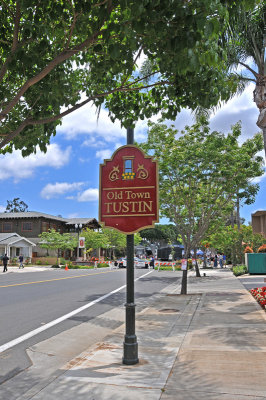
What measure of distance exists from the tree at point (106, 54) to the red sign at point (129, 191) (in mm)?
1147

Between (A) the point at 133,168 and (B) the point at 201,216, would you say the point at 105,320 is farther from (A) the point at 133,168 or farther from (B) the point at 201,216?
(B) the point at 201,216

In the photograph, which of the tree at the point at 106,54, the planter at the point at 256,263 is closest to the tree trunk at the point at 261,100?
the tree at the point at 106,54

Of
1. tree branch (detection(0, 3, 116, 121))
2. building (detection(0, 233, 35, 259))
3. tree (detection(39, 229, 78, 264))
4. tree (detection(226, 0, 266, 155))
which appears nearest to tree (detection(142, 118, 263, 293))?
tree (detection(226, 0, 266, 155))

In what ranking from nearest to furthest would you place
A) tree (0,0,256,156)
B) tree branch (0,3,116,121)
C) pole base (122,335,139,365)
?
tree (0,0,256,156), tree branch (0,3,116,121), pole base (122,335,139,365)

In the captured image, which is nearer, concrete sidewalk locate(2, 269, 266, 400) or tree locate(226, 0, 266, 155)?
concrete sidewalk locate(2, 269, 266, 400)

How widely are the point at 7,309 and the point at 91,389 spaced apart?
25.4 feet

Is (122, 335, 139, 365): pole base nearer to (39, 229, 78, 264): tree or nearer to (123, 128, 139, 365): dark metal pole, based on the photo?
(123, 128, 139, 365): dark metal pole

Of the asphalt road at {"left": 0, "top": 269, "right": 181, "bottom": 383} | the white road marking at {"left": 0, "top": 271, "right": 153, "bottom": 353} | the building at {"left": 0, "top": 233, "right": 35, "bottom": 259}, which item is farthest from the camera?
the building at {"left": 0, "top": 233, "right": 35, "bottom": 259}

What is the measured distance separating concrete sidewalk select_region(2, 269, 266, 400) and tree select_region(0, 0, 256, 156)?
3.67 m

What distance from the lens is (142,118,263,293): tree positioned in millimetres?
14625

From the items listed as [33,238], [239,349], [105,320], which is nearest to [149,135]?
[105,320]

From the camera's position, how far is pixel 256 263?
1013 inches

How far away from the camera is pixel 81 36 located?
22.1 feet

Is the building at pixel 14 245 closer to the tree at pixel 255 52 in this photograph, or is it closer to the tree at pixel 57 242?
the tree at pixel 57 242
